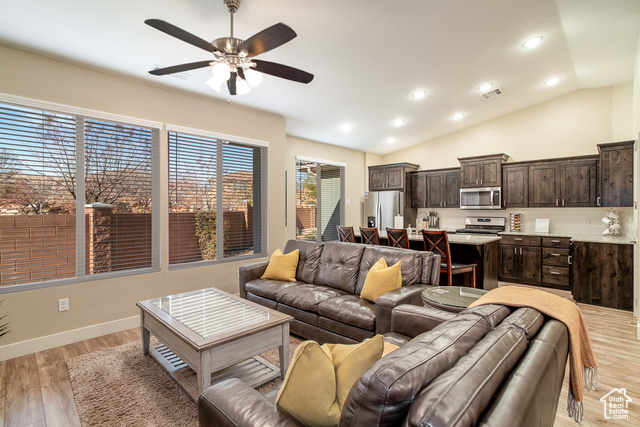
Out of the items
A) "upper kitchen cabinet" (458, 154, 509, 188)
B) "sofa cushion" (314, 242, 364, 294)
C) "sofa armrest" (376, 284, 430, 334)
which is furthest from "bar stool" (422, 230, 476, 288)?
"upper kitchen cabinet" (458, 154, 509, 188)

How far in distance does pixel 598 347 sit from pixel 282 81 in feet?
14.5

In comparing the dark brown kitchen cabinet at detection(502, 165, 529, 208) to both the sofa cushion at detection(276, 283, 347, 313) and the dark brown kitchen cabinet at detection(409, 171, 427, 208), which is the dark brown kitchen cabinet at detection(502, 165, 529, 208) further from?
the sofa cushion at detection(276, 283, 347, 313)

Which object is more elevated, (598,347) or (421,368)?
(421,368)

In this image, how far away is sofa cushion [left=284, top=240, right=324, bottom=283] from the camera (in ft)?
Answer: 12.0

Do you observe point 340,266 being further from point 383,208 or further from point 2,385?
point 383,208

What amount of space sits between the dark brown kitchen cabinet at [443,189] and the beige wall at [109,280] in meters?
4.25

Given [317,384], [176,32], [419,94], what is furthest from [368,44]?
[317,384]

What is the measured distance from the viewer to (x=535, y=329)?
1.19m

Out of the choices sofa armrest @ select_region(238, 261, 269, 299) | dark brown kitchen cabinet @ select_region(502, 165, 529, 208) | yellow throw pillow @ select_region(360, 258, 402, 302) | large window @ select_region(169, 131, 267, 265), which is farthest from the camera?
dark brown kitchen cabinet @ select_region(502, 165, 529, 208)

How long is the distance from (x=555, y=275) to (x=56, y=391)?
6.44 m

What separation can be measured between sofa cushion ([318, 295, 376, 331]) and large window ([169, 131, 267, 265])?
2.13 metres

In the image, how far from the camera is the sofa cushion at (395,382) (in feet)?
2.52

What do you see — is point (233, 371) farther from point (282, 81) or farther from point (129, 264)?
point (282, 81)

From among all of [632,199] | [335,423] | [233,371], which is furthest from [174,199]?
[632,199]
